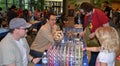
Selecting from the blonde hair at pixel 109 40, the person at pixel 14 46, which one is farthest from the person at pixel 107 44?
the person at pixel 14 46

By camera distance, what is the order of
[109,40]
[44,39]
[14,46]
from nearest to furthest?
[14,46] → [109,40] → [44,39]

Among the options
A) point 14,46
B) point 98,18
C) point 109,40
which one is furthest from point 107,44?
point 98,18

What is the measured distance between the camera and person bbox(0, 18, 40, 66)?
9.43 ft

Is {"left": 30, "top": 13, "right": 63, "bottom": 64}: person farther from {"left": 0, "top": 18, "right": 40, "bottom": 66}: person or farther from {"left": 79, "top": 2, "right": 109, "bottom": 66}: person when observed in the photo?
{"left": 0, "top": 18, "right": 40, "bottom": 66}: person

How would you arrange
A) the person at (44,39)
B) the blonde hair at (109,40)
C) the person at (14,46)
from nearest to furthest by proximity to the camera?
the person at (14,46)
the blonde hair at (109,40)
the person at (44,39)

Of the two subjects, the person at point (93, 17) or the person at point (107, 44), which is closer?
the person at point (107, 44)

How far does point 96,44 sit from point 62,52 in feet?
5.55

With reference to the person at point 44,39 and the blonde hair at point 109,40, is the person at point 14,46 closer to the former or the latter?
the blonde hair at point 109,40

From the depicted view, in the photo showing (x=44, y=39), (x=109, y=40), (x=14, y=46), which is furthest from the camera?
(x=44, y=39)

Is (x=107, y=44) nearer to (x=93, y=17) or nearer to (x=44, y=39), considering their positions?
(x=93, y=17)

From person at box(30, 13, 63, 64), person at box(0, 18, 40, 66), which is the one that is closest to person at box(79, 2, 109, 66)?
person at box(30, 13, 63, 64)

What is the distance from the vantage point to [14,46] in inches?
117

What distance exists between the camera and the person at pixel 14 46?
9.43 ft

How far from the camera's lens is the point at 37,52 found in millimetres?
4844
